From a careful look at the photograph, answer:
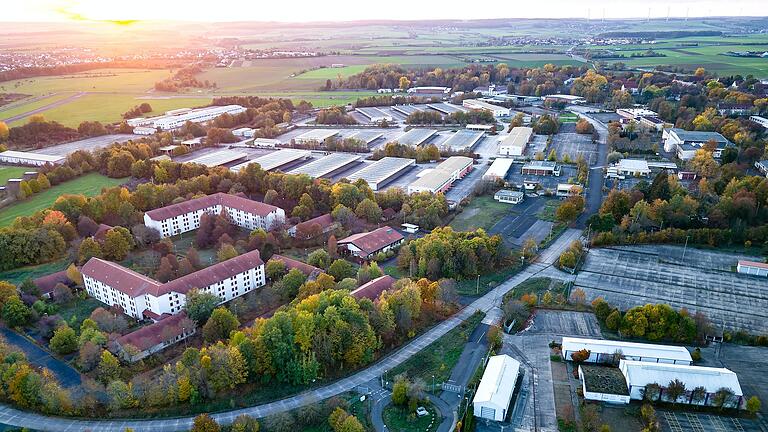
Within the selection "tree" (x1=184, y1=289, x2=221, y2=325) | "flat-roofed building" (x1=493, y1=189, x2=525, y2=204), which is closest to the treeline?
"tree" (x1=184, y1=289, x2=221, y2=325)

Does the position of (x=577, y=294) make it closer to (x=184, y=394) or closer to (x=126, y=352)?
(x=184, y=394)

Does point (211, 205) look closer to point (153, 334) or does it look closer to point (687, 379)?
point (153, 334)

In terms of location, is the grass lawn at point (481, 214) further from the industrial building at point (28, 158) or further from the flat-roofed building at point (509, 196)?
the industrial building at point (28, 158)

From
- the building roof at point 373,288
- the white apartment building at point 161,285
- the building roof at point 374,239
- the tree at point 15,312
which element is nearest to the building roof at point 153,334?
the white apartment building at point 161,285

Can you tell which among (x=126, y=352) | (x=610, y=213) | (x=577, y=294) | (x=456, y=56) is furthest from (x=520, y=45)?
(x=126, y=352)

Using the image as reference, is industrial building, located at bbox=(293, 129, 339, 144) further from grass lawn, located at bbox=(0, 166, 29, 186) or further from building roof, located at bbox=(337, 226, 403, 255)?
building roof, located at bbox=(337, 226, 403, 255)
